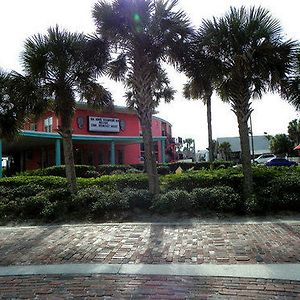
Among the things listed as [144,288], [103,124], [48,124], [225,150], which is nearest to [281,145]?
[225,150]

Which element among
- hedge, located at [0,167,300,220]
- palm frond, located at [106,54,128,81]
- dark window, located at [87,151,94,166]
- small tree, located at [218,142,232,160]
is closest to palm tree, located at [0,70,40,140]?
palm frond, located at [106,54,128,81]

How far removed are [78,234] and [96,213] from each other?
6.48ft

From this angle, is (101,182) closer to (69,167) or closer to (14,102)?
(69,167)

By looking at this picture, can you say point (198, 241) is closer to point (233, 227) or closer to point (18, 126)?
point (233, 227)

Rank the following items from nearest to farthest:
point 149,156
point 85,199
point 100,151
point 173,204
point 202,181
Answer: point 173,204 → point 85,199 → point 149,156 → point 202,181 → point 100,151

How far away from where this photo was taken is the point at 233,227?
8.32 m

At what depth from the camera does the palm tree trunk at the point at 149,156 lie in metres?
11.6

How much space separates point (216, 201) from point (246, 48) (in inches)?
195

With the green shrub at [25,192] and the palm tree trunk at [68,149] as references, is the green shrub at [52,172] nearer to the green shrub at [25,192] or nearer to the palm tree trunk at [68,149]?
the green shrub at [25,192]

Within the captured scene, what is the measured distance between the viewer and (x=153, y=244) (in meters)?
7.10

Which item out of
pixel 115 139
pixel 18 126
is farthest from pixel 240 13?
pixel 115 139

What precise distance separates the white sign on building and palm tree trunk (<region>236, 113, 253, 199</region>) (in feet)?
63.7

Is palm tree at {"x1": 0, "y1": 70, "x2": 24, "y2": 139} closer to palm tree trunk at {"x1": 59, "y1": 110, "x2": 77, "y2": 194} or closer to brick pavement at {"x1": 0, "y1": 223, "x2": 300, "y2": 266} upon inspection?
palm tree trunk at {"x1": 59, "y1": 110, "x2": 77, "y2": 194}

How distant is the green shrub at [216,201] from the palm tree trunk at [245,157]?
1001mm
